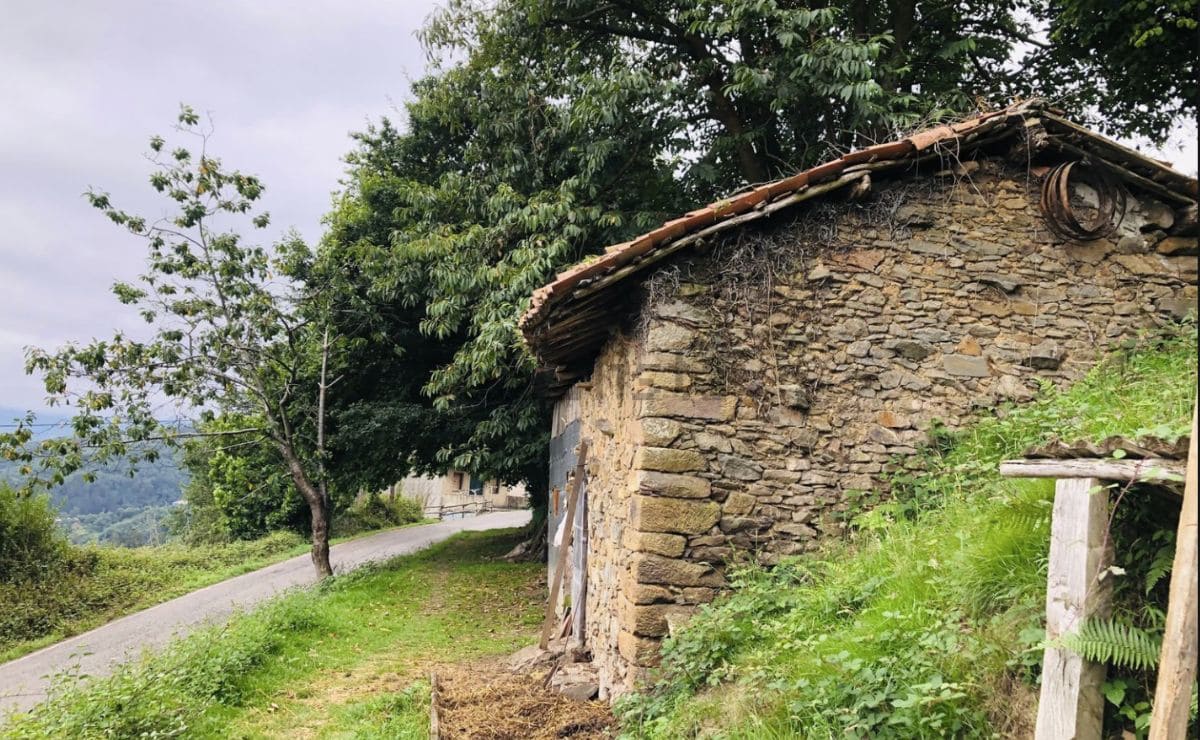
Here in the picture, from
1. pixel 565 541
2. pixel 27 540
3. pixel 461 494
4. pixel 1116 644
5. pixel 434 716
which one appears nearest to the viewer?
pixel 1116 644

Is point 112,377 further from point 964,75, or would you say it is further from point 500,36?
point 964,75

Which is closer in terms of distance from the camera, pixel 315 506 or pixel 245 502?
pixel 315 506

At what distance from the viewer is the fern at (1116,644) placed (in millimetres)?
2482

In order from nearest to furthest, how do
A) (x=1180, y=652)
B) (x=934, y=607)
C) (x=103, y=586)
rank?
(x=1180, y=652) → (x=934, y=607) → (x=103, y=586)

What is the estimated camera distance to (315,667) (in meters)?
8.66

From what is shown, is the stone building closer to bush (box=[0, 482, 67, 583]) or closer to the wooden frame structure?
the wooden frame structure

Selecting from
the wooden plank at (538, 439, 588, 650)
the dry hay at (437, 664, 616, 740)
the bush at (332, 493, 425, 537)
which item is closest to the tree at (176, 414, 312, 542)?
the bush at (332, 493, 425, 537)

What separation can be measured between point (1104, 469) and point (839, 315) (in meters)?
3.51

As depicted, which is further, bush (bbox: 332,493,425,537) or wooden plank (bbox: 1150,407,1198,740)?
bush (bbox: 332,493,425,537)

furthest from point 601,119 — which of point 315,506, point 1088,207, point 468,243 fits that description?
point 315,506

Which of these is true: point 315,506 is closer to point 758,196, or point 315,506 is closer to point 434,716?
point 434,716

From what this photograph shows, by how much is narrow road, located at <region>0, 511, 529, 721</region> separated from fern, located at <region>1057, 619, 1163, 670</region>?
8116mm

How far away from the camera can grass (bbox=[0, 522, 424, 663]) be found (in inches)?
590

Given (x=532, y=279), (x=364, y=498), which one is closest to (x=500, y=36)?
(x=532, y=279)
